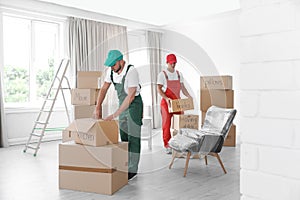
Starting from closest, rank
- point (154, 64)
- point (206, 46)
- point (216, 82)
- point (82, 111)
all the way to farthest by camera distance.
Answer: point (82, 111), point (216, 82), point (206, 46), point (154, 64)

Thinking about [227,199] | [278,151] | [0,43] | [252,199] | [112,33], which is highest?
[112,33]

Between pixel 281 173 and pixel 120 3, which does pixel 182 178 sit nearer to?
pixel 281 173

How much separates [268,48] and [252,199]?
415mm

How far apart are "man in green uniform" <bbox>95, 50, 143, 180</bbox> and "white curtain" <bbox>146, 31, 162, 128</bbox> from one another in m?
4.81

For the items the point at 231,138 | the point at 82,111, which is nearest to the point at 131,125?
the point at 82,111

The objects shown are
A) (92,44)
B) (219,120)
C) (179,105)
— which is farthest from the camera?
(92,44)

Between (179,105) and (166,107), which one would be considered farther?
(166,107)

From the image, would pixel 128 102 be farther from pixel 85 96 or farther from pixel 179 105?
pixel 85 96

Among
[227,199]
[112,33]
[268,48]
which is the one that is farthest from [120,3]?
[268,48]

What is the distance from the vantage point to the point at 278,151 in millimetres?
882

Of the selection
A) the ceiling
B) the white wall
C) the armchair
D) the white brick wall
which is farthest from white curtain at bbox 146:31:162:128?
the white brick wall

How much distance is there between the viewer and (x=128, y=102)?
331 cm

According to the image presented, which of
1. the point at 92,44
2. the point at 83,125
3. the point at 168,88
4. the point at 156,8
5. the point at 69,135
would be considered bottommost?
the point at 69,135

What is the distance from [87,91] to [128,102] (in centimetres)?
191
